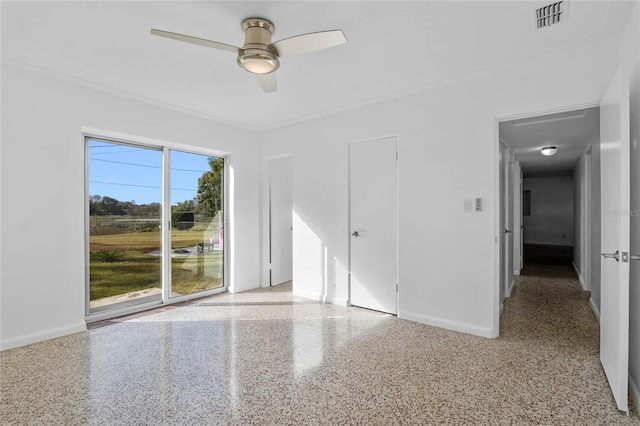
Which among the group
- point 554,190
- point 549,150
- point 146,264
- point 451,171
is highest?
point 549,150

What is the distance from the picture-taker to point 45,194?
3.11 metres

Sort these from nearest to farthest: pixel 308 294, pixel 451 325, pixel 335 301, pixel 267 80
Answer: pixel 267 80, pixel 451 325, pixel 335 301, pixel 308 294

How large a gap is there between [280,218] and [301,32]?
10.9 feet

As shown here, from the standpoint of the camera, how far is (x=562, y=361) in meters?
2.62

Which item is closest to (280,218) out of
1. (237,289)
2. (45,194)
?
(237,289)

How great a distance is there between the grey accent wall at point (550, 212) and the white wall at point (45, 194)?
33.2ft

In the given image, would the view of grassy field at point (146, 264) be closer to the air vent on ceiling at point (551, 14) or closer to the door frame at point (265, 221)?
the door frame at point (265, 221)

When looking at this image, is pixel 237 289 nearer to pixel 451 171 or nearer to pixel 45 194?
pixel 45 194

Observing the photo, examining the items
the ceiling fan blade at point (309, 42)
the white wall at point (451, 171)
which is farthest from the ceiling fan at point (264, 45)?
the white wall at point (451, 171)

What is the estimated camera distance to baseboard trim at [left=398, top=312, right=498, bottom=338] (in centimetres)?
311

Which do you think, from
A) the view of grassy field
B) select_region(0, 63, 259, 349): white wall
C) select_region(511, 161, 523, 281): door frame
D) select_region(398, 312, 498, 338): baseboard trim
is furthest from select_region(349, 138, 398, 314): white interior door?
select_region(511, 161, 523, 281): door frame

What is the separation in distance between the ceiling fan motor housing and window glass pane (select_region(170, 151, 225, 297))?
255cm

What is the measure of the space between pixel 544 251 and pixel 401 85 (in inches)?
323

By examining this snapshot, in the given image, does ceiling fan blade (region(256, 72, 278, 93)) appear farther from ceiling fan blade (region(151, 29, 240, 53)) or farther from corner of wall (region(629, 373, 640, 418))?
corner of wall (region(629, 373, 640, 418))
